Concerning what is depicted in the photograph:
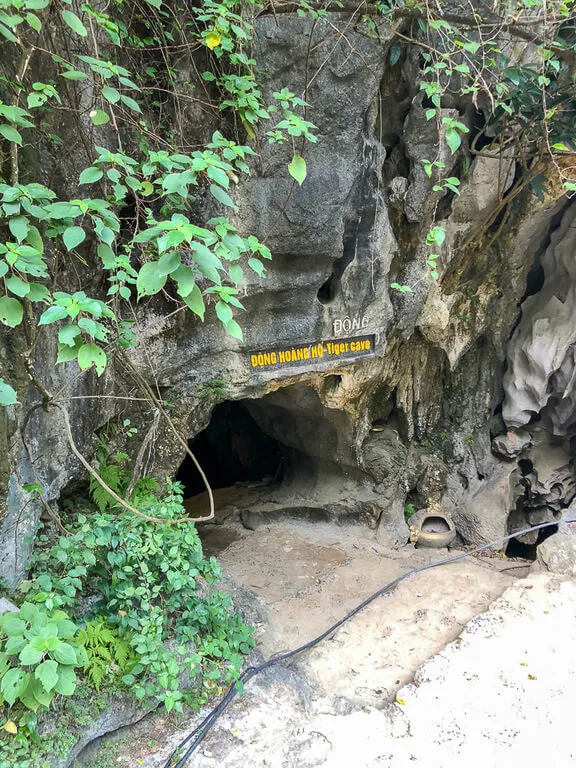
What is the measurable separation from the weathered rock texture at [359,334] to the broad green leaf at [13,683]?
897mm

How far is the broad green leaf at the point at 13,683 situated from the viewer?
191 centimetres

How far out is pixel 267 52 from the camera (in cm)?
387

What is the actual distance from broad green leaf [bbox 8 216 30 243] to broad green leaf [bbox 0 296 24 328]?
25 centimetres

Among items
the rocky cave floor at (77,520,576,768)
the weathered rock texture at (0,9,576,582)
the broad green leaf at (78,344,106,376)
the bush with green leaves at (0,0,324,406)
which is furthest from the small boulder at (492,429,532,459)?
the broad green leaf at (78,344,106,376)

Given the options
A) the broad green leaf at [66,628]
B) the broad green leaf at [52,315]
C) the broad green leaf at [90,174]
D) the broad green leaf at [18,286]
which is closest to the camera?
the broad green leaf at [52,315]

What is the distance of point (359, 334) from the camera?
16.8ft

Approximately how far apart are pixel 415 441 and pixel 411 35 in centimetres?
489

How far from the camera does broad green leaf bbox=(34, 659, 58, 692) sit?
1.82 meters

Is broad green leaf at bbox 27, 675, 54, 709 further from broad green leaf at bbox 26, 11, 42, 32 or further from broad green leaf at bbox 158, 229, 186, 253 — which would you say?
broad green leaf at bbox 26, 11, 42, 32

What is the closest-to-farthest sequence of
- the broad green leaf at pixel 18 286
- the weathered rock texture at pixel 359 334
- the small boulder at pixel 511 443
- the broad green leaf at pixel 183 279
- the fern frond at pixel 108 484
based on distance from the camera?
the broad green leaf at pixel 183 279 → the broad green leaf at pixel 18 286 → the fern frond at pixel 108 484 → the weathered rock texture at pixel 359 334 → the small boulder at pixel 511 443

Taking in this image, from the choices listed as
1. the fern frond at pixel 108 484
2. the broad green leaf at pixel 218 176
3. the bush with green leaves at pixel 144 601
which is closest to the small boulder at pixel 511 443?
the bush with green leaves at pixel 144 601

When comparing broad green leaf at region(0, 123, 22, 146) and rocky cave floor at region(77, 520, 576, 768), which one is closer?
broad green leaf at region(0, 123, 22, 146)

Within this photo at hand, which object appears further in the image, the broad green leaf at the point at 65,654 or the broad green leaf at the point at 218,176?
the broad green leaf at the point at 218,176

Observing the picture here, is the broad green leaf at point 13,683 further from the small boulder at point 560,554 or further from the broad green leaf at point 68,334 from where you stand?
the small boulder at point 560,554
